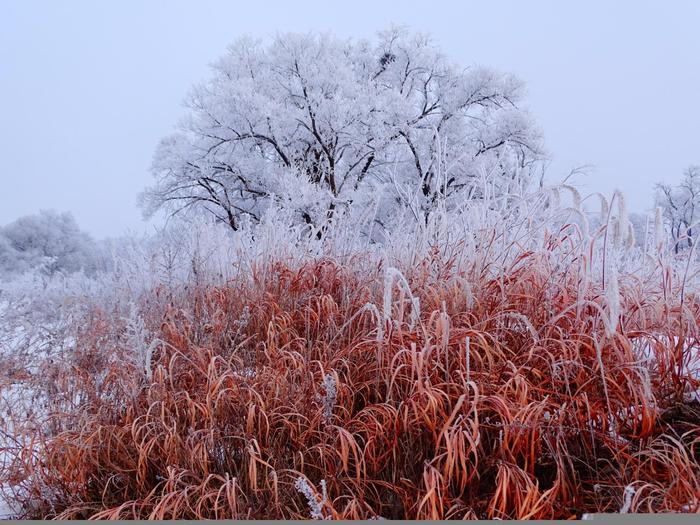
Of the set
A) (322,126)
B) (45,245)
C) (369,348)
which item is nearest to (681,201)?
(369,348)

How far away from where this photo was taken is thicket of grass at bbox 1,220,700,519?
4.81 ft

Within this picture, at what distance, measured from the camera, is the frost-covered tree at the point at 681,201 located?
100 inches

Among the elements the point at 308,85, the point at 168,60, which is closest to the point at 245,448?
the point at 168,60

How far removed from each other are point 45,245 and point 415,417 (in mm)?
2233

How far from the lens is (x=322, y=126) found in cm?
385

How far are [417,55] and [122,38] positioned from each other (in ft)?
5.23

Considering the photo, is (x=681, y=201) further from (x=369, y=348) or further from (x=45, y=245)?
(x=45, y=245)

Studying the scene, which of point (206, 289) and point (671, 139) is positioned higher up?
point (671, 139)

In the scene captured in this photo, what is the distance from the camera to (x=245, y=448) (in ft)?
5.39

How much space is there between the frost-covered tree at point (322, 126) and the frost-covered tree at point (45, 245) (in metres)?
0.42

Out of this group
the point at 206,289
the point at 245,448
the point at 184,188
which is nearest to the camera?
the point at 245,448

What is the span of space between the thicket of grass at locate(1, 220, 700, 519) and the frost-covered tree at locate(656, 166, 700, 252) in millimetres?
670

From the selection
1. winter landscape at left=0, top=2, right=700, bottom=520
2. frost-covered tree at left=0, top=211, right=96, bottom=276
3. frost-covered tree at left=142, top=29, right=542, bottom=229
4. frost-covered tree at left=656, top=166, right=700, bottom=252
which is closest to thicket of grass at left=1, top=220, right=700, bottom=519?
winter landscape at left=0, top=2, right=700, bottom=520

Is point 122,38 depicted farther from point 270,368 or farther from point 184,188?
point 270,368
